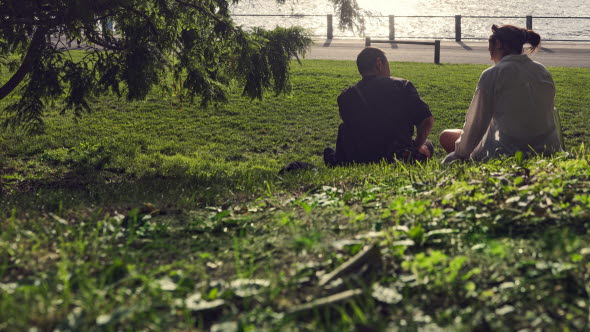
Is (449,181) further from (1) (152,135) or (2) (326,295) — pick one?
(1) (152,135)

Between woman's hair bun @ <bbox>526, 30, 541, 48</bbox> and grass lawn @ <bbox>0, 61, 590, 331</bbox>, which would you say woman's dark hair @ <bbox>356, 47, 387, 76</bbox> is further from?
woman's hair bun @ <bbox>526, 30, 541, 48</bbox>

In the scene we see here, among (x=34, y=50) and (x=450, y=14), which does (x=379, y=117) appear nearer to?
(x=34, y=50)

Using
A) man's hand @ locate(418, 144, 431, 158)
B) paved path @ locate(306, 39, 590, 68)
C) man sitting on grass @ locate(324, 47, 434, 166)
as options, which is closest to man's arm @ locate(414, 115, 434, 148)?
man sitting on grass @ locate(324, 47, 434, 166)

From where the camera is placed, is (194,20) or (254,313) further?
(194,20)

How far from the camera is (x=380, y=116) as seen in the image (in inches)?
249

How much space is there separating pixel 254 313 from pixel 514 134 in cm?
385

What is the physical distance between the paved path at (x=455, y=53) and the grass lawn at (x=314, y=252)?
15053 millimetres

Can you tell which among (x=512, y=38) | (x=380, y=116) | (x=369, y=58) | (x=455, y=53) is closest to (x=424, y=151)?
(x=380, y=116)

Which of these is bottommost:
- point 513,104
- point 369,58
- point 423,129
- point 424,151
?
point 424,151

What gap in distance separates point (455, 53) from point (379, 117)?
17.7m

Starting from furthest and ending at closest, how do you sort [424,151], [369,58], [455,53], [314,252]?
[455,53], [424,151], [369,58], [314,252]

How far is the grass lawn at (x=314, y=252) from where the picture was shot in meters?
2.65

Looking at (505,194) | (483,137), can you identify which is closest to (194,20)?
(483,137)

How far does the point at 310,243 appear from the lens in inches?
122
